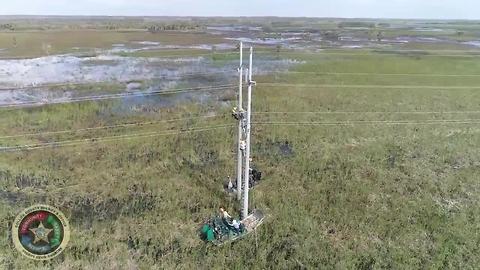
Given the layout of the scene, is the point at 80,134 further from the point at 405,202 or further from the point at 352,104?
the point at 352,104

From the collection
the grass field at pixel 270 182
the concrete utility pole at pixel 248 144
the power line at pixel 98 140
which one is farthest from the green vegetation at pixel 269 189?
the concrete utility pole at pixel 248 144

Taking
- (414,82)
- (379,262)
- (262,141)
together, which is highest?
(414,82)

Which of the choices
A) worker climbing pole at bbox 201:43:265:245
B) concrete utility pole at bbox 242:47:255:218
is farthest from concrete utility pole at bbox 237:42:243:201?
concrete utility pole at bbox 242:47:255:218

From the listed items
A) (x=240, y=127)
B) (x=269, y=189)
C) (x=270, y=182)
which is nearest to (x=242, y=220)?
(x=269, y=189)

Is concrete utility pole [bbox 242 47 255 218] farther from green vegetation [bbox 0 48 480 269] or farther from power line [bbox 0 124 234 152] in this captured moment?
power line [bbox 0 124 234 152]

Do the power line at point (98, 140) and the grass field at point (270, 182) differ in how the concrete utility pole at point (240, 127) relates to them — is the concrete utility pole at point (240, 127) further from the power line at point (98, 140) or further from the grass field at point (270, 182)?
the power line at point (98, 140)

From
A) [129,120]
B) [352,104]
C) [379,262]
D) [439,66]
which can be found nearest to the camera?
[379,262]

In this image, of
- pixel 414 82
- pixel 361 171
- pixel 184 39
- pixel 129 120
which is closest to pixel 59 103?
pixel 129 120

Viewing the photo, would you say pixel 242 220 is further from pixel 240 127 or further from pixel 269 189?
pixel 240 127
